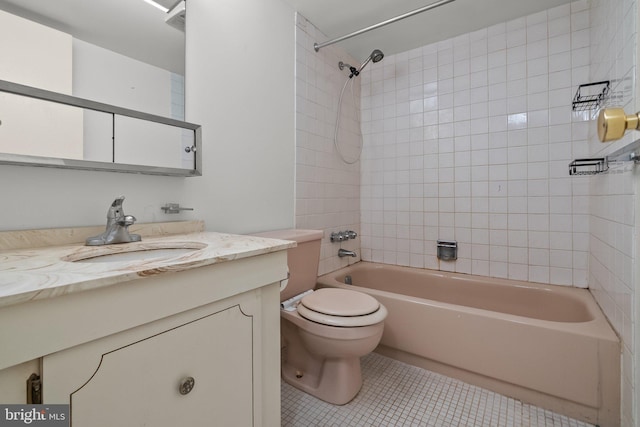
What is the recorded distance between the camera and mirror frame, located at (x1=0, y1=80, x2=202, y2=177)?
31.0 inches

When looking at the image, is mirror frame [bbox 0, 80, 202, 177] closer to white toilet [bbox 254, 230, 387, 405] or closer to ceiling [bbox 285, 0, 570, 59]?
white toilet [bbox 254, 230, 387, 405]

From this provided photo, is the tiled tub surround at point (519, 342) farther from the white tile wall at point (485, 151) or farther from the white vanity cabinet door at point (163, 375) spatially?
the white vanity cabinet door at point (163, 375)

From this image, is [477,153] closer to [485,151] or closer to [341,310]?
[485,151]

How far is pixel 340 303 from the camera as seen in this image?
134 cm

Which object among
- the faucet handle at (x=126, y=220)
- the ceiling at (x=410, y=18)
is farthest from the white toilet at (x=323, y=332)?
the ceiling at (x=410, y=18)

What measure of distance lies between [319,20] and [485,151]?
4.80 feet

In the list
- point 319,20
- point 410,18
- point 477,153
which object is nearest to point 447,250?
point 477,153

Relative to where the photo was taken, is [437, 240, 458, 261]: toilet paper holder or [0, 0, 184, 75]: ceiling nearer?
[0, 0, 184, 75]: ceiling

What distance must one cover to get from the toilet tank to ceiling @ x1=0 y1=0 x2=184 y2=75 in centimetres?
93

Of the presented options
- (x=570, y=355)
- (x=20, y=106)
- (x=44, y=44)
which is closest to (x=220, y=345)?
(x=20, y=106)

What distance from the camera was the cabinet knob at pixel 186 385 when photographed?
Answer: 675 millimetres

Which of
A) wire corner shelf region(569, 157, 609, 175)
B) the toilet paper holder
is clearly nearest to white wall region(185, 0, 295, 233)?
the toilet paper holder

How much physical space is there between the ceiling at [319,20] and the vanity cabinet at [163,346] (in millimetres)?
943

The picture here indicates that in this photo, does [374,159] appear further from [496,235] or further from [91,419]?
[91,419]
